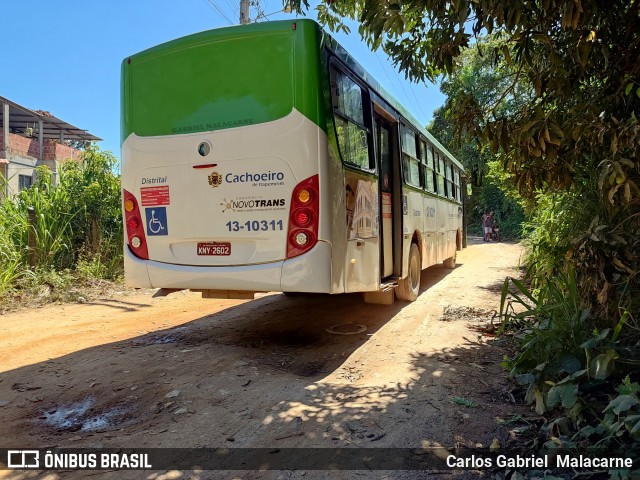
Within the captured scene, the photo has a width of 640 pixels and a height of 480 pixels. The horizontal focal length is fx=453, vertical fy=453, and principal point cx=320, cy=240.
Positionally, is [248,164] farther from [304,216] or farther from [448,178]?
[448,178]

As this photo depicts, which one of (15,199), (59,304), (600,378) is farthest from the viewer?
(15,199)

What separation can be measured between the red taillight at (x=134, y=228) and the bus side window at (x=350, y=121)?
7.31ft

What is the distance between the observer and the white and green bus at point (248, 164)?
4.11 metres

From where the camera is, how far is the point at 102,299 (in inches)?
301

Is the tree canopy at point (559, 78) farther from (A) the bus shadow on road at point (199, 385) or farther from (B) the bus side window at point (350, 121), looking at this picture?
(A) the bus shadow on road at point (199, 385)

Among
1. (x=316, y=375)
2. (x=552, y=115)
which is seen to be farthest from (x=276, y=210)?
(x=552, y=115)

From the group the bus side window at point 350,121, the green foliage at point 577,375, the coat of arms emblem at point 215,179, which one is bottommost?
the green foliage at point 577,375

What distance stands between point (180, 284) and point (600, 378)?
3609mm

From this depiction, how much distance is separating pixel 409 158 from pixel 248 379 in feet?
15.1

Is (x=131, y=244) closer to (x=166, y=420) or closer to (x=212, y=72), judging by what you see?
(x=212, y=72)

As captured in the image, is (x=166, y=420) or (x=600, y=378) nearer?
(x=600, y=378)

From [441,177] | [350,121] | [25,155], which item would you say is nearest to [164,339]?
[350,121]

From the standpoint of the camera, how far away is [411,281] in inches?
287

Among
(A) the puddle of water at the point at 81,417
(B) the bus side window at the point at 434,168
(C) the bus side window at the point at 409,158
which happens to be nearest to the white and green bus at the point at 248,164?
(A) the puddle of water at the point at 81,417
